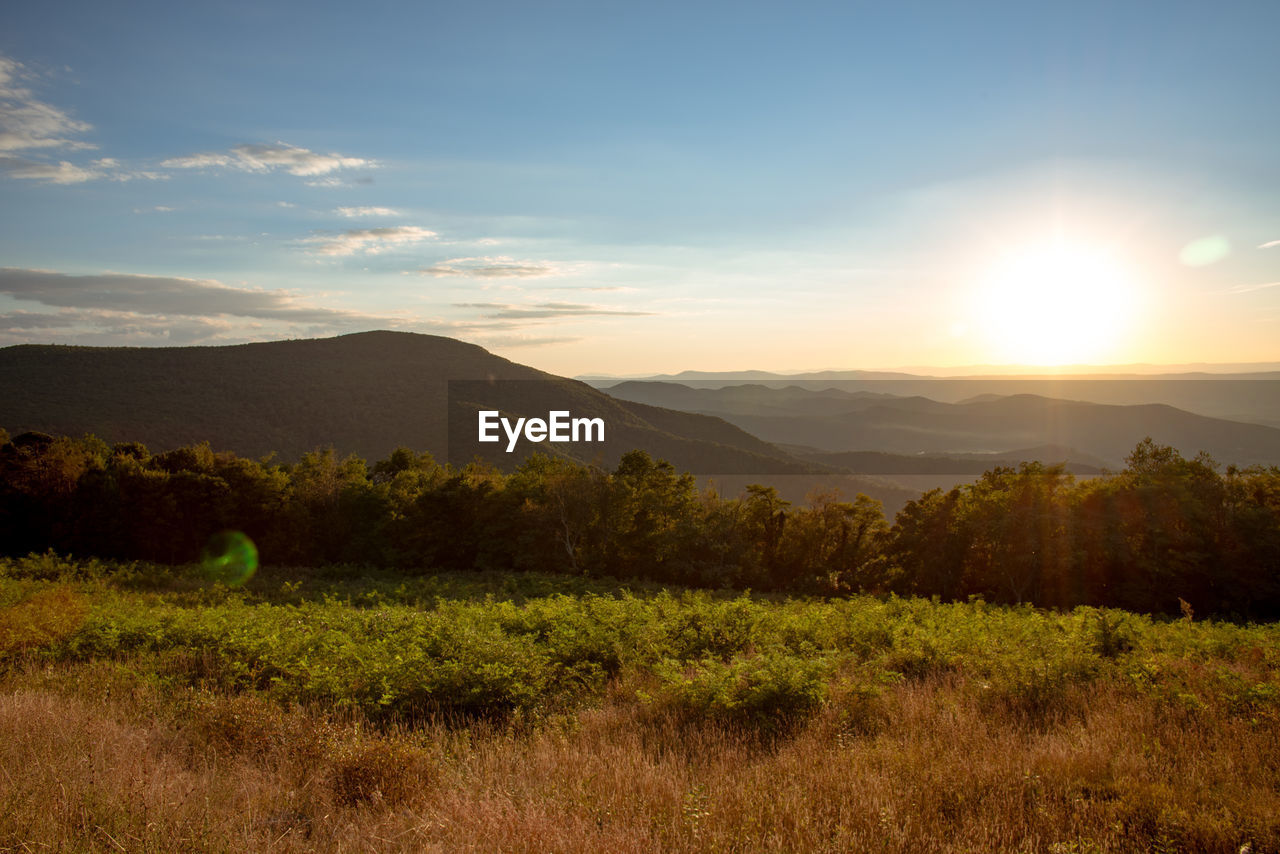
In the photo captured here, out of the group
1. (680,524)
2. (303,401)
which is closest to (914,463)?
(680,524)

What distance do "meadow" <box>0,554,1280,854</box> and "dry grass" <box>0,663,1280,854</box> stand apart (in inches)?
1.1

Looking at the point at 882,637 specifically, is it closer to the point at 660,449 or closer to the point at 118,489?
the point at 118,489

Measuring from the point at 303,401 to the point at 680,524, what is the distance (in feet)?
271

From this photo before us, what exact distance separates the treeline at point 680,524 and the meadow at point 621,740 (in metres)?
17.3

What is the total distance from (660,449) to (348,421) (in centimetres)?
4359

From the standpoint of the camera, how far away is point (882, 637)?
481 inches

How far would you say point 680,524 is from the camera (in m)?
33.2

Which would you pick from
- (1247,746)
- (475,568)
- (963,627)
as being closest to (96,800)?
(1247,746)

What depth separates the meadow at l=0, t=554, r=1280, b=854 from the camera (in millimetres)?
4926

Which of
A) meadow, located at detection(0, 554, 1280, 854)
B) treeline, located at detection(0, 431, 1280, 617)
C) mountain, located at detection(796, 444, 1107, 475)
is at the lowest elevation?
mountain, located at detection(796, 444, 1107, 475)

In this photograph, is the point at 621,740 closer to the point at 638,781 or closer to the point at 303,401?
the point at 638,781

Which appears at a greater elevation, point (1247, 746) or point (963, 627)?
point (1247, 746)

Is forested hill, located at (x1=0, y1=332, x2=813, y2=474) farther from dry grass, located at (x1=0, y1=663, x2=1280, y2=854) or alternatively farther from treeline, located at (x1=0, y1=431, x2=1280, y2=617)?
dry grass, located at (x1=0, y1=663, x2=1280, y2=854)

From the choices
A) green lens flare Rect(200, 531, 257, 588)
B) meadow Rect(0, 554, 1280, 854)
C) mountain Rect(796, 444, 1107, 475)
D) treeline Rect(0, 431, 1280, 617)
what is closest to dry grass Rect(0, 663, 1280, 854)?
meadow Rect(0, 554, 1280, 854)
